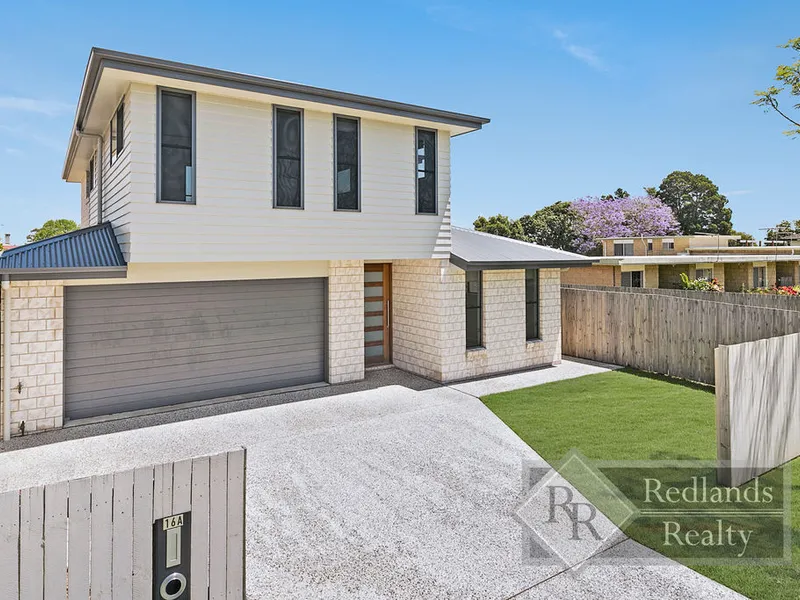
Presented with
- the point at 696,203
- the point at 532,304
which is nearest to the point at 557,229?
the point at 696,203

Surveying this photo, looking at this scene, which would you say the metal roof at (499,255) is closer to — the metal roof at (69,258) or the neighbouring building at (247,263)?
the neighbouring building at (247,263)

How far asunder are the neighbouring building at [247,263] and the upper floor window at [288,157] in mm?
27

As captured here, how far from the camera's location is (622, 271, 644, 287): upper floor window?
72.4ft

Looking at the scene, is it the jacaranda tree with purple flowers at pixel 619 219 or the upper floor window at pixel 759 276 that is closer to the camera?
the upper floor window at pixel 759 276

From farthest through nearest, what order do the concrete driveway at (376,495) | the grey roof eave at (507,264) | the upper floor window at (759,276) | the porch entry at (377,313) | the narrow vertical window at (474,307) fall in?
the upper floor window at (759,276) < the porch entry at (377,313) < the narrow vertical window at (474,307) < the grey roof eave at (507,264) < the concrete driveway at (376,495)

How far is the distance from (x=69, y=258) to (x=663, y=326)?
1187cm

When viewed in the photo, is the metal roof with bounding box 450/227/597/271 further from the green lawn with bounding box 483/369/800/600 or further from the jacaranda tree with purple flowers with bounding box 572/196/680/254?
the jacaranda tree with purple flowers with bounding box 572/196/680/254

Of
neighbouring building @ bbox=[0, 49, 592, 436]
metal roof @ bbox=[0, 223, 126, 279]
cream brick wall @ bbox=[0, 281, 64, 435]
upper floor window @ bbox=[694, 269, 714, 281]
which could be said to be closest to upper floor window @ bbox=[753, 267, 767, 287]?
upper floor window @ bbox=[694, 269, 714, 281]

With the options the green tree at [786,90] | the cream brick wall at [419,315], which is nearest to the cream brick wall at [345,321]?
the cream brick wall at [419,315]

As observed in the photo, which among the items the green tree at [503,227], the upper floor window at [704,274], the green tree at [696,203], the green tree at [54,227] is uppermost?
the green tree at [696,203]

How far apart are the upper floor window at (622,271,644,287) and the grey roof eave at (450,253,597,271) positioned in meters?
10.9

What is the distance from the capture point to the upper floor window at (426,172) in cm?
1077

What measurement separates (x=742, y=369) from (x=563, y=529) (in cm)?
287

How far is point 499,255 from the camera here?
1162 centimetres
